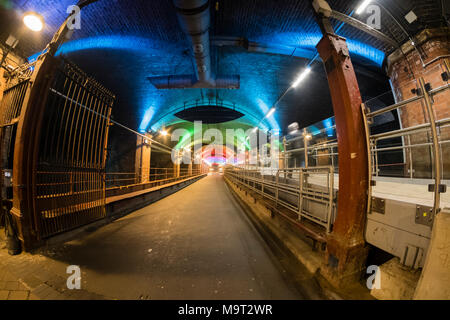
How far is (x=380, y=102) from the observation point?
274 inches

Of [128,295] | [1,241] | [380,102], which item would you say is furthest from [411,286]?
[380,102]

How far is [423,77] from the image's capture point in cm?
428

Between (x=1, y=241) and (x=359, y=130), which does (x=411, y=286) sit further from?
(x=1, y=241)

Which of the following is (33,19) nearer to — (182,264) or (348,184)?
(182,264)

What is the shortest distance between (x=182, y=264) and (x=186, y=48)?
734 cm

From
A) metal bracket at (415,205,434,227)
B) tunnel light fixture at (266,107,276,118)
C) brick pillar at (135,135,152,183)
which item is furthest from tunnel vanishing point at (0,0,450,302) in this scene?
brick pillar at (135,135,152,183)

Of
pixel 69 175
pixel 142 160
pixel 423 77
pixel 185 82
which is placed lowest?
pixel 69 175

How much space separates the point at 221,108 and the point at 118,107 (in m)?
7.42

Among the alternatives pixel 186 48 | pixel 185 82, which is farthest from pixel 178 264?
pixel 185 82

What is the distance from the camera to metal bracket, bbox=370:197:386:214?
162 centimetres

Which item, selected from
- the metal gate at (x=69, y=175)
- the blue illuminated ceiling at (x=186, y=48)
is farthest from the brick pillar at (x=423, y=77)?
the metal gate at (x=69, y=175)
